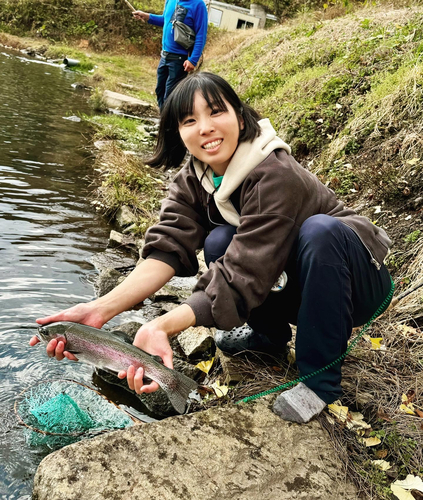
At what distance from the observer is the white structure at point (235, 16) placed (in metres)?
37.0

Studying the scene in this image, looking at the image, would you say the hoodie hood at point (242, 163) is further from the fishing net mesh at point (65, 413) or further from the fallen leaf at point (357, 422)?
the fishing net mesh at point (65, 413)

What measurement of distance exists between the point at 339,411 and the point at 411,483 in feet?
1.52

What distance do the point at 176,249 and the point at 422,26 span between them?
6809 mm

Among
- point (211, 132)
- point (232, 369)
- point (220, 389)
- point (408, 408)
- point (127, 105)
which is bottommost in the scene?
point (220, 389)

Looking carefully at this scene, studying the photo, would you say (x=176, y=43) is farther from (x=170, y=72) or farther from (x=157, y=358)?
(x=157, y=358)

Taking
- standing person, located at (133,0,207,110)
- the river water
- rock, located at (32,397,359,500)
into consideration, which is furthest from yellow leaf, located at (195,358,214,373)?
standing person, located at (133,0,207,110)

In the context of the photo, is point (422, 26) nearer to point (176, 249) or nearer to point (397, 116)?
point (397, 116)

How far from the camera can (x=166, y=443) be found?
81.6 inches

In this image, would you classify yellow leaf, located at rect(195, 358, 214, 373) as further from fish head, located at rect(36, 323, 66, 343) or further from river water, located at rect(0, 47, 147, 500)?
fish head, located at rect(36, 323, 66, 343)

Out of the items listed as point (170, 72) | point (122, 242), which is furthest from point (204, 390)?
point (170, 72)

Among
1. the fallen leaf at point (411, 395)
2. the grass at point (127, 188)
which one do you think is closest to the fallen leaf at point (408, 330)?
the fallen leaf at point (411, 395)

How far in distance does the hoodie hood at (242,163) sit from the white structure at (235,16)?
3809 centimetres

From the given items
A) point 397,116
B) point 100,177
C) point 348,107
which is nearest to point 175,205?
point 397,116

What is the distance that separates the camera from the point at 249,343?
3.02m
